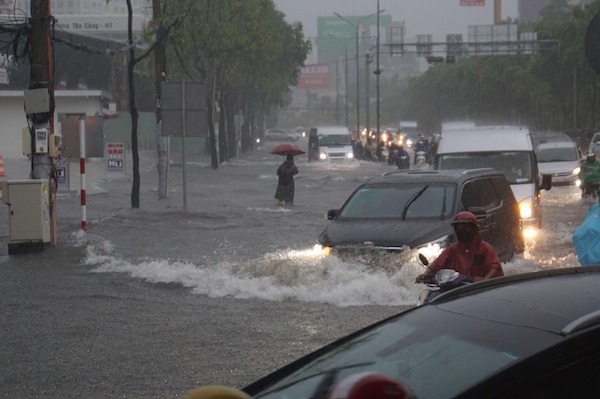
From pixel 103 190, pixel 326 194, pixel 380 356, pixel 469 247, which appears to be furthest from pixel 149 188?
pixel 380 356

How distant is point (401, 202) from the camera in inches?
611

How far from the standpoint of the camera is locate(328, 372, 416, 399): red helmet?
115 inches

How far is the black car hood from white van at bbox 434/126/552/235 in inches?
299

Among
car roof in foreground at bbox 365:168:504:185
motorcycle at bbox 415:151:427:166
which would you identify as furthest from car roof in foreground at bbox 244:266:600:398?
motorcycle at bbox 415:151:427:166

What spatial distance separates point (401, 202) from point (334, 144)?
47.0 m

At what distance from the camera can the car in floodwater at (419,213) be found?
14227mm

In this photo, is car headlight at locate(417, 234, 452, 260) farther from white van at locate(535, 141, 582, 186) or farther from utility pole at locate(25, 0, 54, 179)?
white van at locate(535, 141, 582, 186)

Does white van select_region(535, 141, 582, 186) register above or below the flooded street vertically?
above

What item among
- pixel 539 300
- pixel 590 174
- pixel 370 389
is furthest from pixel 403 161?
pixel 370 389

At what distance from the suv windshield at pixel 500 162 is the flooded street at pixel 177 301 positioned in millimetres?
1225

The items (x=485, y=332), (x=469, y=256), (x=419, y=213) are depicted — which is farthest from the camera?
(x=419, y=213)

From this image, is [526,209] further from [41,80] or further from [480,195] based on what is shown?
[41,80]

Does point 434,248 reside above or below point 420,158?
above

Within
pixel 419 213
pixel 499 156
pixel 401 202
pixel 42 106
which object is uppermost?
pixel 42 106
